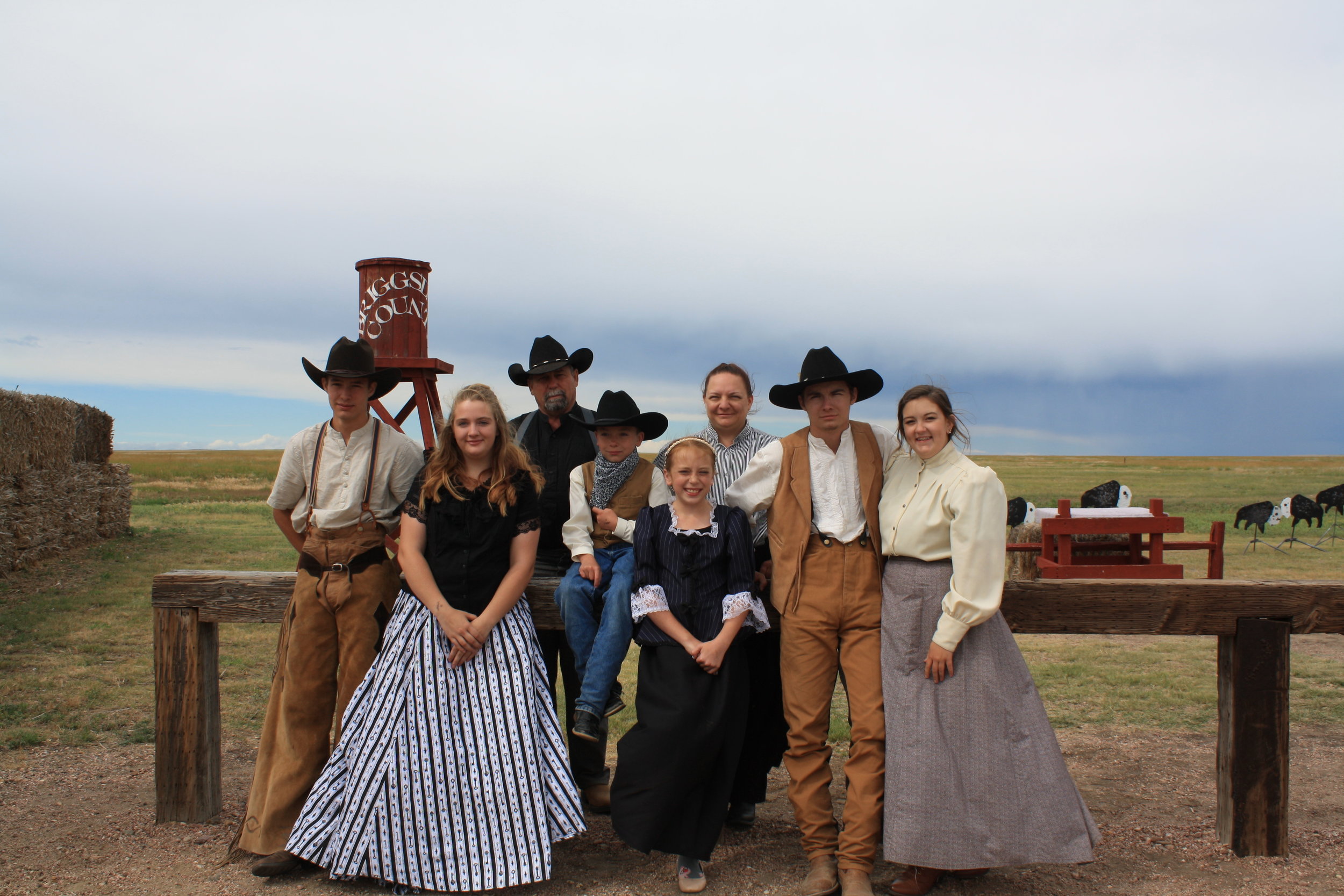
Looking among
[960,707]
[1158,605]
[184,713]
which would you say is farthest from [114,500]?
[1158,605]

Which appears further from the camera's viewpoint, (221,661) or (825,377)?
(221,661)

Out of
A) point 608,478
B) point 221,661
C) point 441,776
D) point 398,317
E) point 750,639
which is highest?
point 398,317

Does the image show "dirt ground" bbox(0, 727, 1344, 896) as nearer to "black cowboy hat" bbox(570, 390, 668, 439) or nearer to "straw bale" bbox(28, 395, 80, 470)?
"black cowboy hat" bbox(570, 390, 668, 439)

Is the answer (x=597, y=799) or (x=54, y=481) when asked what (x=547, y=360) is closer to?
(x=597, y=799)

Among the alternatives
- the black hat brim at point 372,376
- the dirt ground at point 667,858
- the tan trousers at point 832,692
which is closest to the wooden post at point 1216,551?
the dirt ground at point 667,858

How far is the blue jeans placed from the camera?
3.50 meters

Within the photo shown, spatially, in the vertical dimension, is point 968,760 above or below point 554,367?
below

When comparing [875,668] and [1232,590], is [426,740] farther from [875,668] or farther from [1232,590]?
[1232,590]

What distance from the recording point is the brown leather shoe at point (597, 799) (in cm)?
426

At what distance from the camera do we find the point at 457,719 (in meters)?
3.41

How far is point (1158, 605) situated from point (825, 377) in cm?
191

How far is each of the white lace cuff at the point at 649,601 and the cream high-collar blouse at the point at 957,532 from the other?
0.92 meters

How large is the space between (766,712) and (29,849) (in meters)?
3.42

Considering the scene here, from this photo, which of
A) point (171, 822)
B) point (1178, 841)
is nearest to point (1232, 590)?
point (1178, 841)
